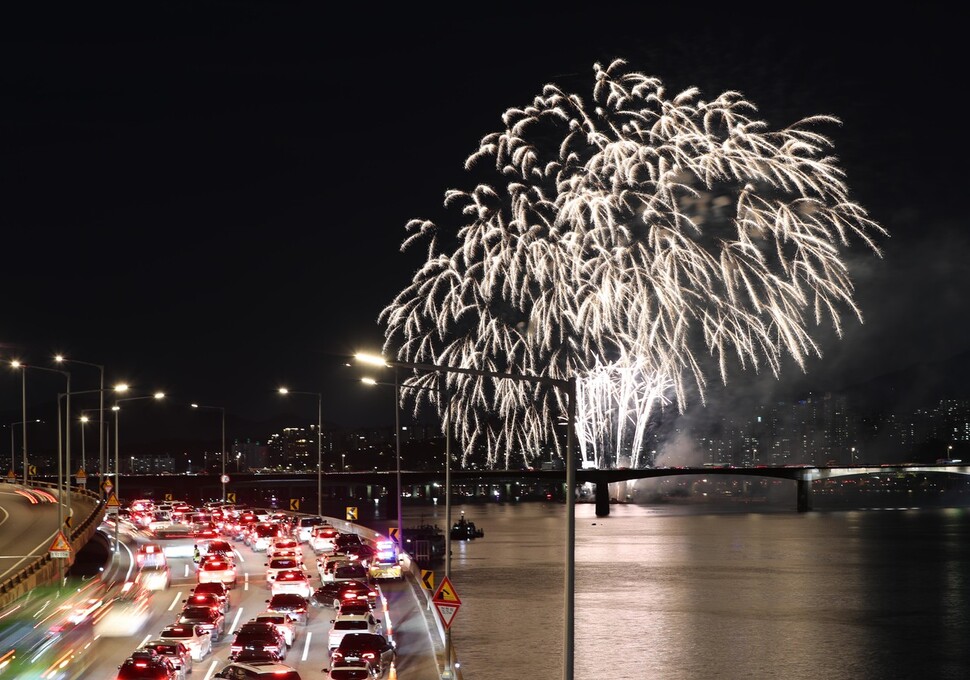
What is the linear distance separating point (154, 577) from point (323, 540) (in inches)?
652

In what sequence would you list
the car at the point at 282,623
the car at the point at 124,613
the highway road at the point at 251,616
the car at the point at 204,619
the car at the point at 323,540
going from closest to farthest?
the highway road at the point at 251,616 < the car at the point at 204,619 < the car at the point at 282,623 < the car at the point at 124,613 < the car at the point at 323,540


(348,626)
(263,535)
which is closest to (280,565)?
(348,626)

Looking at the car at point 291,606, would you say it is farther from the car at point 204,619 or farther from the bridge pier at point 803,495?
the bridge pier at point 803,495

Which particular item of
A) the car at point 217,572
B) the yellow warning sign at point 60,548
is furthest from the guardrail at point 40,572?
the car at point 217,572

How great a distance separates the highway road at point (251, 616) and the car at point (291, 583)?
804 millimetres

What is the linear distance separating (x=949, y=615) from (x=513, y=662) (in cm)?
3136

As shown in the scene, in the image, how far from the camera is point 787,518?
16850 centimetres

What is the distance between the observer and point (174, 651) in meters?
29.2

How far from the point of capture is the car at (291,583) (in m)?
48.1

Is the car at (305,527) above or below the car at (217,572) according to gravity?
below

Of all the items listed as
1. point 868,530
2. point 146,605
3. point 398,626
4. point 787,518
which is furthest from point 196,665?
point 787,518

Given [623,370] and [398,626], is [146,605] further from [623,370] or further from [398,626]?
[623,370]

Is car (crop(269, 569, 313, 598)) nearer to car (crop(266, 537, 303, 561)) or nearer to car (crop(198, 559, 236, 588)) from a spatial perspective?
car (crop(198, 559, 236, 588))

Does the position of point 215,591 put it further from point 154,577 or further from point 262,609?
point 154,577
